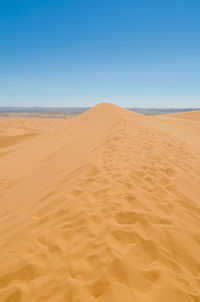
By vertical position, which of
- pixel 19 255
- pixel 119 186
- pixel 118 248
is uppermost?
pixel 119 186

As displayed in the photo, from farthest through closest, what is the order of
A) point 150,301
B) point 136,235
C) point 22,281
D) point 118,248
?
point 136,235 → point 118,248 → point 22,281 → point 150,301

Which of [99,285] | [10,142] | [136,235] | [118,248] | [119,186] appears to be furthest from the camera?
[10,142]

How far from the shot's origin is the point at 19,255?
2389mm

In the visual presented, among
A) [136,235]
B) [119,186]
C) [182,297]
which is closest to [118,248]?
[136,235]

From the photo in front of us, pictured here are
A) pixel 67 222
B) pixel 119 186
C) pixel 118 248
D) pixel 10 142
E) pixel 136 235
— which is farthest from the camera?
pixel 10 142

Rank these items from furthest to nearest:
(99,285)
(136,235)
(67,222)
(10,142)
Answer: (10,142), (67,222), (136,235), (99,285)

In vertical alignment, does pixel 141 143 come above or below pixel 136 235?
above

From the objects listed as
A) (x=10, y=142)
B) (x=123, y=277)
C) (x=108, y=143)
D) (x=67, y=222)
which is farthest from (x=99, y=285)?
(x=10, y=142)

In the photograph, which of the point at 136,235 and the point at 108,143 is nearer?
the point at 136,235

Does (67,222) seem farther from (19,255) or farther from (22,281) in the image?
(22,281)

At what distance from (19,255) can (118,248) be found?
1.29 m

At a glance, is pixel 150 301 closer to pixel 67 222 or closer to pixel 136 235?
pixel 136 235

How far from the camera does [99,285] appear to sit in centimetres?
189

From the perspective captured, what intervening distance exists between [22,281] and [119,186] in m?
2.15
